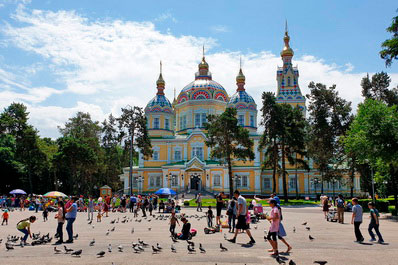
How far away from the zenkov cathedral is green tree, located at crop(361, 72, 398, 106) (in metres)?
15.5

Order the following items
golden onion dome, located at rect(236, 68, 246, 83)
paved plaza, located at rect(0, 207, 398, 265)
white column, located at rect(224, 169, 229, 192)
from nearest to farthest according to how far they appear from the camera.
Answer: paved plaza, located at rect(0, 207, 398, 265) < white column, located at rect(224, 169, 229, 192) < golden onion dome, located at rect(236, 68, 246, 83)

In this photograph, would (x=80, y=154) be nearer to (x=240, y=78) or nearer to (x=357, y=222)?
(x=240, y=78)

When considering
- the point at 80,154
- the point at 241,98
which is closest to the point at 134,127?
the point at 80,154

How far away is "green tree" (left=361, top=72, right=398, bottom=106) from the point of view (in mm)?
39062

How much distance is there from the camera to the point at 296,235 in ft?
49.4

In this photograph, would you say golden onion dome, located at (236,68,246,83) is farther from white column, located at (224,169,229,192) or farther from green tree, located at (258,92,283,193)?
green tree, located at (258,92,283,193)

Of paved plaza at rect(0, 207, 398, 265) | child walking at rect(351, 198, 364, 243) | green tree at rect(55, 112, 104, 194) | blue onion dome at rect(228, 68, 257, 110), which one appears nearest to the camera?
paved plaza at rect(0, 207, 398, 265)

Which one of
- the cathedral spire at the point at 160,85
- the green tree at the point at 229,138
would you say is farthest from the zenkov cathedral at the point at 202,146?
the green tree at the point at 229,138

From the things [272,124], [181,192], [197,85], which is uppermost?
[197,85]

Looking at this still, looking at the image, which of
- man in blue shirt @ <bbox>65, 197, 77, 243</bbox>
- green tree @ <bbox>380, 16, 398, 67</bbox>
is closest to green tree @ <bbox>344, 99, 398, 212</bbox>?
green tree @ <bbox>380, 16, 398, 67</bbox>

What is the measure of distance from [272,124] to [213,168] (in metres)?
13.5

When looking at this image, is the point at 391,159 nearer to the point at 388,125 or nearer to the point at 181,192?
the point at 388,125

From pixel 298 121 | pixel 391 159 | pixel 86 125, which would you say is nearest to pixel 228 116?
pixel 298 121

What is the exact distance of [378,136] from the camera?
2330 centimetres
